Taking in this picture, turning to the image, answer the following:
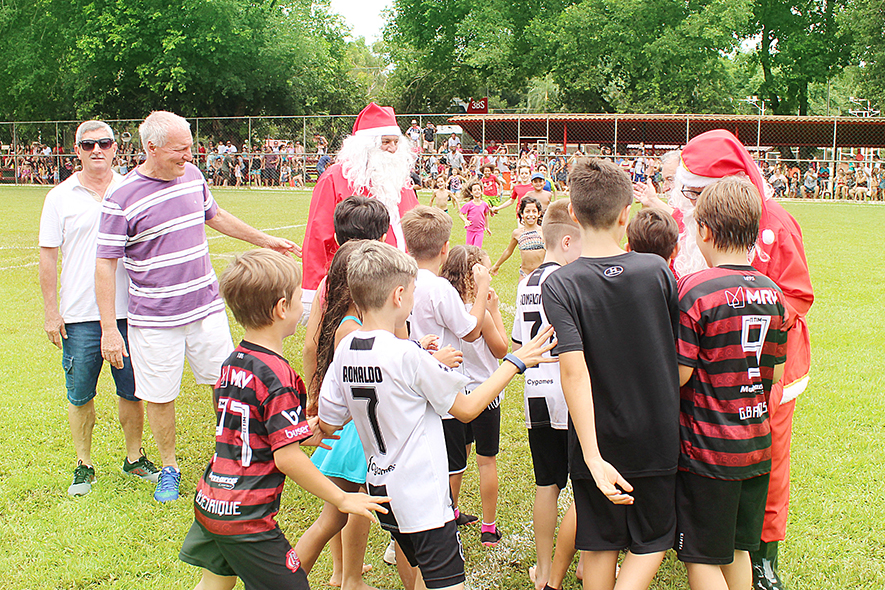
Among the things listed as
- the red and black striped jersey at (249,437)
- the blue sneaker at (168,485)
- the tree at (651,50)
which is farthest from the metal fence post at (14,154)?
the red and black striped jersey at (249,437)

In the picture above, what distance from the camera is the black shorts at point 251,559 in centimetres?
240

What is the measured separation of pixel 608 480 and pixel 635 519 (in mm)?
263

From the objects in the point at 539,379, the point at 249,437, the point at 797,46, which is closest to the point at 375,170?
the point at 539,379

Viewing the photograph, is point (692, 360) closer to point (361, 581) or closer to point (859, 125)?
point (361, 581)

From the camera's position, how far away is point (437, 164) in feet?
102

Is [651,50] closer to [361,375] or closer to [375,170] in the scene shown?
[375,170]

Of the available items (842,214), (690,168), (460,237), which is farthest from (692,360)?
(842,214)

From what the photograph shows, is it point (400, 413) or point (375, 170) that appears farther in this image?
point (375, 170)

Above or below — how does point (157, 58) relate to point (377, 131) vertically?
above

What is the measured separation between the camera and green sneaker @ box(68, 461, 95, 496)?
413 cm

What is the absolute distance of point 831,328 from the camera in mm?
7887

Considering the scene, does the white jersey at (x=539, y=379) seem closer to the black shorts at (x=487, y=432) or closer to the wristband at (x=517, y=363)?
the black shorts at (x=487, y=432)

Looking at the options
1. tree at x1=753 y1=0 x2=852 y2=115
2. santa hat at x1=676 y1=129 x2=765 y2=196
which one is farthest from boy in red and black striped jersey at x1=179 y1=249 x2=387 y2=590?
tree at x1=753 y1=0 x2=852 y2=115

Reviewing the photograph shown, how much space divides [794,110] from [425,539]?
47.9m
